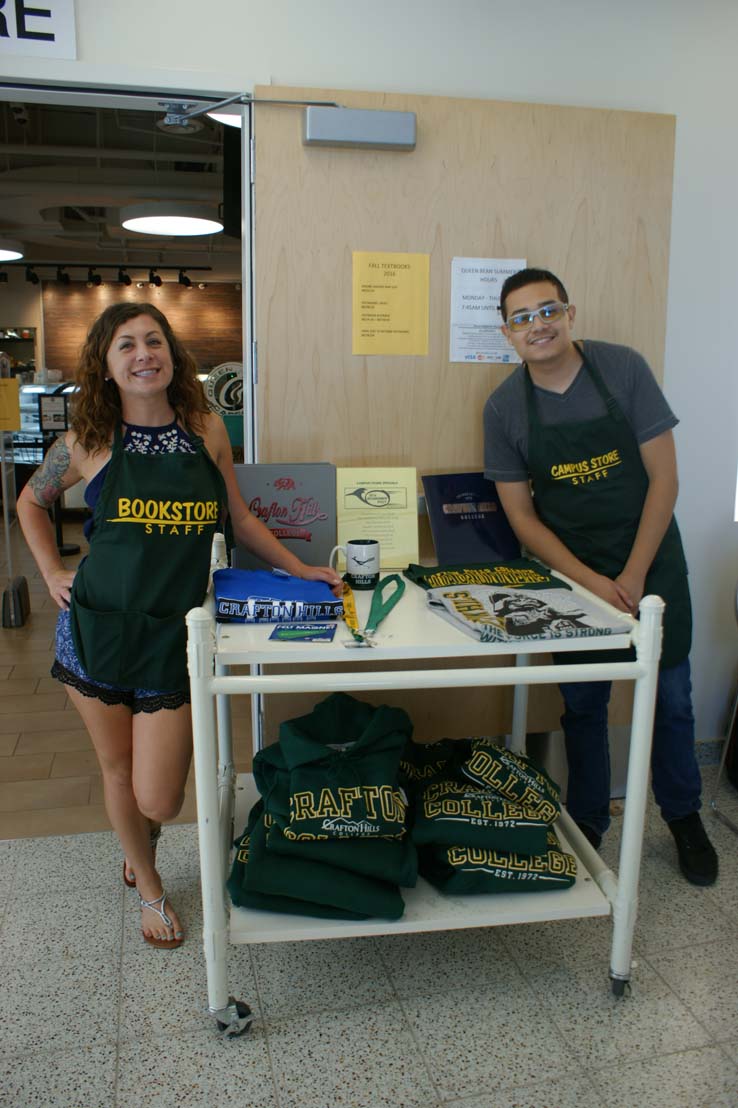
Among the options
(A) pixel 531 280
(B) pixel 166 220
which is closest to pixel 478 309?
(A) pixel 531 280

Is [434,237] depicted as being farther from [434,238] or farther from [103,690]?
[103,690]

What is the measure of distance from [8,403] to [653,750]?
149 inches

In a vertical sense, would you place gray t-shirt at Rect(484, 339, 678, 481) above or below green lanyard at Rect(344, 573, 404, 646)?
above

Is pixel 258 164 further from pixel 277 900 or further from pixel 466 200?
pixel 277 900

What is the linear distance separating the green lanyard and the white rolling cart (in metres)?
0.02

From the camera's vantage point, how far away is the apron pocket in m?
1.85

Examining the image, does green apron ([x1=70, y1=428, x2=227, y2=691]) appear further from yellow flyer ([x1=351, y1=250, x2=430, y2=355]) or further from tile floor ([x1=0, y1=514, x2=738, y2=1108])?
yellow flyer ([x1=351, y1=250, x2=430, y2=355])

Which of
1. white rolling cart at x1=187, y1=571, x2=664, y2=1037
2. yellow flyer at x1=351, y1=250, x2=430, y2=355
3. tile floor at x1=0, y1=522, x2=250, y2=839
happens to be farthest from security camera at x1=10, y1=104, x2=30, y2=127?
white rolling cart at x1=187, y1=571, x2=664, y2=1037

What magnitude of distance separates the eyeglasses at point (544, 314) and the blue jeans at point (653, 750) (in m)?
0.96

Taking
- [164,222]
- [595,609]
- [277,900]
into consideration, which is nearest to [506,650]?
[595,609]

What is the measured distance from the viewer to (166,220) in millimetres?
7027

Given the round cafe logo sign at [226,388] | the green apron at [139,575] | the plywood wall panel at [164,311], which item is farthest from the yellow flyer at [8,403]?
the plywood wall panel at [164,311]

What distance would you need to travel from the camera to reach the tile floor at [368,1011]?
1.67 m

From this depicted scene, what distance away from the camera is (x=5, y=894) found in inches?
91.4
